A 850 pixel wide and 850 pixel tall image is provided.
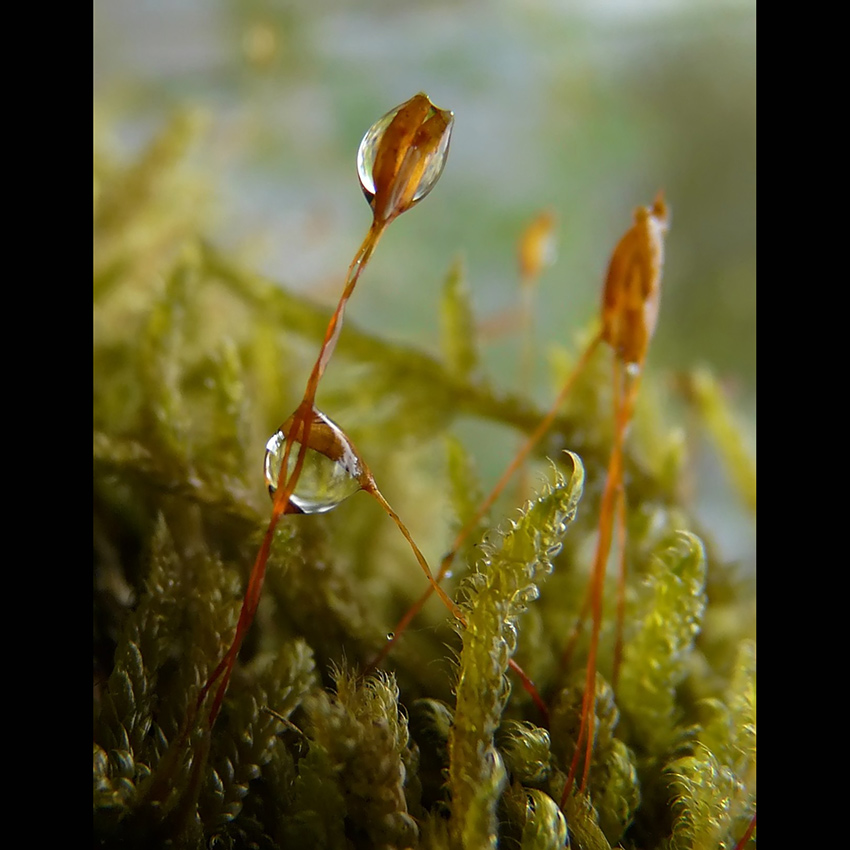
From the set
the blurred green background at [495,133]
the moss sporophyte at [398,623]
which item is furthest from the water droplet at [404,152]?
the blurred green background at [495,133]

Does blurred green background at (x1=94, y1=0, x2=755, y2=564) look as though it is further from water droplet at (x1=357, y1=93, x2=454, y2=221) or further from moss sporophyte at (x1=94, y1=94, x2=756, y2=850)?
water droplet at (x1=357, y1=93, x2=454, y2=221)

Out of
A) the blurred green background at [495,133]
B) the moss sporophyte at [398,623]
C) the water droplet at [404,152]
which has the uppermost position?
the blurred green background at [495,133]

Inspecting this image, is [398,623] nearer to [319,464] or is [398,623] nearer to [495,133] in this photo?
[319,464]

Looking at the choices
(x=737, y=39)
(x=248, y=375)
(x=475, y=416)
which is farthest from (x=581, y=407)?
(x=737, y=39)

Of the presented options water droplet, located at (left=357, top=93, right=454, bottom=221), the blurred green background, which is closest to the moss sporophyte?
water droplet, located at (left=357, top=93, right=454, bottom=221)

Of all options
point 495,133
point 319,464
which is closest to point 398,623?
point 319,464

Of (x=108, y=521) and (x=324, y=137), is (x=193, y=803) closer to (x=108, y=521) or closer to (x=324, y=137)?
(x=108, y=521)

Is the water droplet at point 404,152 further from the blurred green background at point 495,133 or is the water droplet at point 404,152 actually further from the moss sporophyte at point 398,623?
the blurred green background at point 495,133

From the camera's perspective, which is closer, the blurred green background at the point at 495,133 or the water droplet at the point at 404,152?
the water droplet at the point at 404,152

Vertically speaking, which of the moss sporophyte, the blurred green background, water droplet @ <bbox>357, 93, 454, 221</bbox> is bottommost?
the moss sporophyte
